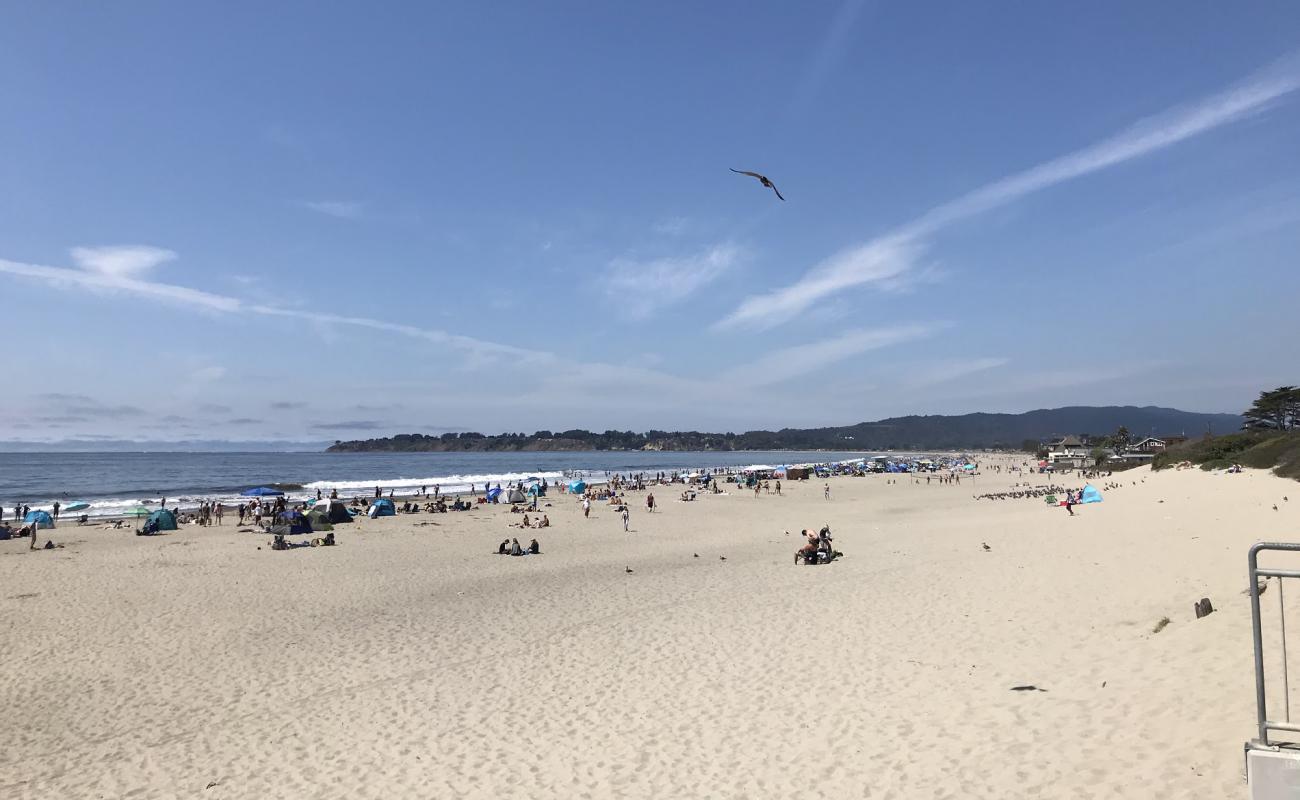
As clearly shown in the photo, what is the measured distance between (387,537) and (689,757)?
23703mm

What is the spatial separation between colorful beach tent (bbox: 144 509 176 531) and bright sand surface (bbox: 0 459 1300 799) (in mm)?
9005

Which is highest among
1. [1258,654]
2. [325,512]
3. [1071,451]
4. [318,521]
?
[1258,654]

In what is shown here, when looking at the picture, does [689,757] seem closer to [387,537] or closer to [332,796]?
[332,796]

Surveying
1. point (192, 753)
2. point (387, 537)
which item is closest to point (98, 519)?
point (387, 537)

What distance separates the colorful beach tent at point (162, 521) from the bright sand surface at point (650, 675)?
901cm

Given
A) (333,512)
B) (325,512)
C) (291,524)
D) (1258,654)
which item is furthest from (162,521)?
(1258,654)

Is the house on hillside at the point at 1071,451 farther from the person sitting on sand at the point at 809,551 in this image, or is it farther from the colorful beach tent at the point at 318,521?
the colorful beach tent at the point at 318,521

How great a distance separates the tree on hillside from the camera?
88.8 meters

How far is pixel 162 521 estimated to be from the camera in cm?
3008

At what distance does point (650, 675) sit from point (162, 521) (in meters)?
29.7

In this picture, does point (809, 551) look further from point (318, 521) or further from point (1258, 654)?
point (318, 521)

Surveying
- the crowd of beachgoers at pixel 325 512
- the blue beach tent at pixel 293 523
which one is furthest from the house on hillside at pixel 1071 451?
the blue beach tent at pixel 293 523

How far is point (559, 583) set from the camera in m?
17.9

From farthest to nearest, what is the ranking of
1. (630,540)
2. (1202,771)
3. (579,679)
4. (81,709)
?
(630,540)
(579,679)
(81,709)
(1202,771)
